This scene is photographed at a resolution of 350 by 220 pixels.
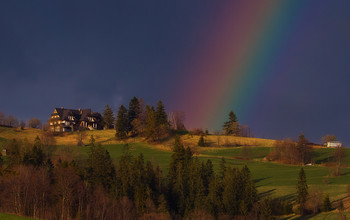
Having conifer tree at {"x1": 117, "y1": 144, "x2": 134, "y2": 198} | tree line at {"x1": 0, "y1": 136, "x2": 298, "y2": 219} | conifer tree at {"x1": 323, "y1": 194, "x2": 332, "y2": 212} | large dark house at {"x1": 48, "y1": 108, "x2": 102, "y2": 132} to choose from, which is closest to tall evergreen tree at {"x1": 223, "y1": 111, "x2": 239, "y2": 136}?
large dark house at {"x1": 48, "y1": 108, "x2": 102, "y2": 132}

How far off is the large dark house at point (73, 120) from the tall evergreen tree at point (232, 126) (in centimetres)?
6597

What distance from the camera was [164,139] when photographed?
123 meters

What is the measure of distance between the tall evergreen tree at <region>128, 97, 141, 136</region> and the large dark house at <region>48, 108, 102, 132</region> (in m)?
28.0

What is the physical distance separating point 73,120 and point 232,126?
81.3m

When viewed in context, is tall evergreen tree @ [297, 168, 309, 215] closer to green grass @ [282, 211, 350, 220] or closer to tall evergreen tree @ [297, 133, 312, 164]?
green grass @ [282, 211, 350, 220]

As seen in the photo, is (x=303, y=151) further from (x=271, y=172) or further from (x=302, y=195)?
(x=302, y=195)

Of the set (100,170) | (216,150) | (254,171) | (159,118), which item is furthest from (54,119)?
(254,171)

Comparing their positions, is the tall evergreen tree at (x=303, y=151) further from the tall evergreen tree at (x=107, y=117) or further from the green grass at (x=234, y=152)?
the tall evergreen tree at (x=107, y=117)

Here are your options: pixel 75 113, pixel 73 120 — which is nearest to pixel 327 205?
pixel 73 120

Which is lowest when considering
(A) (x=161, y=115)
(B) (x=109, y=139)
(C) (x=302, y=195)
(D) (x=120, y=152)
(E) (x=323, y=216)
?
(E) (x=323, y=216)

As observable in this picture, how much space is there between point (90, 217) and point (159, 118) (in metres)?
81.9

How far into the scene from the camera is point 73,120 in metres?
156

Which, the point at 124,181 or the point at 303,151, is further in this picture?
the point at 303,151

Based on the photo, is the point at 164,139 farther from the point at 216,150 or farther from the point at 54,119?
the point at 54,119
